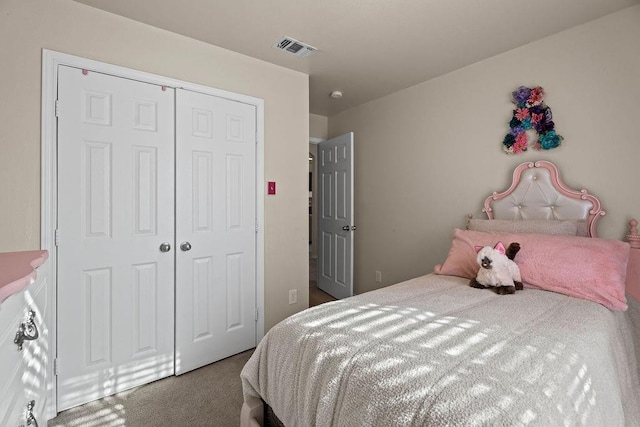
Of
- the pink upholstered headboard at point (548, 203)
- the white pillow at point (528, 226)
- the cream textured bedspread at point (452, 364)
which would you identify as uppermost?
the pink upholstered headboard at point (548, 203)

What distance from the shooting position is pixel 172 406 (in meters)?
1.85

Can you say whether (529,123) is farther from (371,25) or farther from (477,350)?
(477,350)

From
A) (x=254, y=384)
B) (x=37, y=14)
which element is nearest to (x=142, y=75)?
(x=37, y=14)

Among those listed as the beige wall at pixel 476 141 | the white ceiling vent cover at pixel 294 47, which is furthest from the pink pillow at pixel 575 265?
the white ceiling vent cover at pixel 294 47

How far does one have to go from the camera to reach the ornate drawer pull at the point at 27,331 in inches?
32.1

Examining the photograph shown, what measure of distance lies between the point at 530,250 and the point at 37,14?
10.5ft

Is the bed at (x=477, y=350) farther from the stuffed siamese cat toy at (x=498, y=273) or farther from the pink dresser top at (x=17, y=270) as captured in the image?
the pink dresser top at (x=17, y=270)

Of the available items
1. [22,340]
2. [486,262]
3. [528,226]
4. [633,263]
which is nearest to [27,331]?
[22,340]

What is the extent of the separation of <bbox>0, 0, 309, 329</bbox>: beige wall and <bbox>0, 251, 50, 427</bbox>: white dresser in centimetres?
90

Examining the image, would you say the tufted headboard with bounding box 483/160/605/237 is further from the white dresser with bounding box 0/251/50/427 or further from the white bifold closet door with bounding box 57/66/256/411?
the white dresser with bounding box 0/251/50/427

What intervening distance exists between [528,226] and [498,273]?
2.07ft

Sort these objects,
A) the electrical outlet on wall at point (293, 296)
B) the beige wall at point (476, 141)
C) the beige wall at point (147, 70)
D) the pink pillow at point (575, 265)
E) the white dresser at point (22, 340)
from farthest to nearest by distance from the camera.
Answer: the electrical outlet on wall at point (293, 296), the beige wall at point (476, 141), the beige wall at point (147, 70), the pink pillow at point (575, 265), the white dresser at point (22, 340)

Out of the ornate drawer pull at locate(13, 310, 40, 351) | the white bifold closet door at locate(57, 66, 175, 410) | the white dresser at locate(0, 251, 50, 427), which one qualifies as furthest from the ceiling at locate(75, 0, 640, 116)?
the ornate drawer pull at locate(13, 310, 40, 351)

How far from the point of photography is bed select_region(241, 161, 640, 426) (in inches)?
33.0
